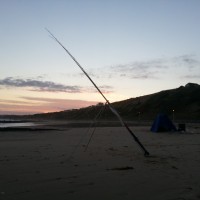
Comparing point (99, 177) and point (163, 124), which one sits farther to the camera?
point (163, 124)

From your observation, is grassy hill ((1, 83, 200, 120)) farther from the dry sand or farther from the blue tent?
the dry sand

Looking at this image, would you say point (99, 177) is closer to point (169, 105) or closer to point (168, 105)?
point (169, 105)

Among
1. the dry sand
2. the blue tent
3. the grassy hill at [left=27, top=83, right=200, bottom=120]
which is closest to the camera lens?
the dry sand

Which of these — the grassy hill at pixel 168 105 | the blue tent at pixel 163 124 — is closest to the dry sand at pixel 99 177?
the blue tent at pixel 163 124

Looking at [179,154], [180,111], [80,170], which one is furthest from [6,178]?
[180,111]

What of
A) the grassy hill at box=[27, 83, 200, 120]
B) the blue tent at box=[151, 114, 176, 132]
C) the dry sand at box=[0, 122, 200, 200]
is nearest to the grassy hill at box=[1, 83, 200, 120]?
the grassy hill at box=[27, 83, 200, 120]

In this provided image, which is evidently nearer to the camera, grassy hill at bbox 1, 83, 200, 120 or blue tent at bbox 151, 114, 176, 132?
blue tent at bbox 151, 114, 176, 132

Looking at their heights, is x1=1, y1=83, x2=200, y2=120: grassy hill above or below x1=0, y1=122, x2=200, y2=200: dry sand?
above

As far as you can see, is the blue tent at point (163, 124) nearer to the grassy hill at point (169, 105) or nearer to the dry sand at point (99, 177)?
the dry sand at point (99, 177)

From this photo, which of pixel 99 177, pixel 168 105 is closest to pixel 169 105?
pixel 168 105

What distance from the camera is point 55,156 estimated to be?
→ 9.73 metres

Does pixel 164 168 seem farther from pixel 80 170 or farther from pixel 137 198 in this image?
pixel 137 198

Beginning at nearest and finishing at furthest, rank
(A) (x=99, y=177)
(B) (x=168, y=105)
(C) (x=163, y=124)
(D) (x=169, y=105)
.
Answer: (A) (x=99, y=177) → (C) (x=163, y=124) → (D) (x=169, y=105) → (B) (x=168, y=105)

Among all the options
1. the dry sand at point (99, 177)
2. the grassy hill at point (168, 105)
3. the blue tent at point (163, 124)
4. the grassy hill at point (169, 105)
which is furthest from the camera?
the grassy hill at point (169, 105)
